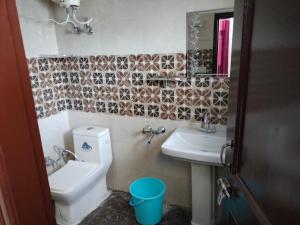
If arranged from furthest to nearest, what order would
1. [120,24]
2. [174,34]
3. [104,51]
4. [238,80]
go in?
[104,51], [120,24], [174,34], [238,80]

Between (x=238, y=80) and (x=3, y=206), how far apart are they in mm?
911

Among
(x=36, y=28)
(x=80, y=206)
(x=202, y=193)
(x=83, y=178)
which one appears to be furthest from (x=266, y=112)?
(x=36, y=28)

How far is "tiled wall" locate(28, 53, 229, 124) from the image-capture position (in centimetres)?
186

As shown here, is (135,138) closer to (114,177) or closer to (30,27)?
(114,177)

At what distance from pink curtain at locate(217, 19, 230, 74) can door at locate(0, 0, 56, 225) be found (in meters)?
1.39

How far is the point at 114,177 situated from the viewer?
8.05 feet

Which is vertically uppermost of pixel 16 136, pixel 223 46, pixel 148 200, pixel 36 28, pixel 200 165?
pixel 36 28

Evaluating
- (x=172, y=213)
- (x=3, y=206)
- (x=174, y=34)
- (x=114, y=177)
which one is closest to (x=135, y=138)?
(x=114, y=177)

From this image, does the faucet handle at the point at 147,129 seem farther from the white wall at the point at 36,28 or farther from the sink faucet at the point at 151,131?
the white wall at the point at 36,28

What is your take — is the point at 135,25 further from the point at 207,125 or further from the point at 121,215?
the point at 121,215

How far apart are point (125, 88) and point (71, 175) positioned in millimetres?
931

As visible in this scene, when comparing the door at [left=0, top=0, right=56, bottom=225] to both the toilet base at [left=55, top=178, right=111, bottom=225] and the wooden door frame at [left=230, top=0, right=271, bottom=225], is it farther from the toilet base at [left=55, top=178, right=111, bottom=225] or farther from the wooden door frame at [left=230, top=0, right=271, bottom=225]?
the toilet base at [left=55, top=178, right=111, bottom=225]

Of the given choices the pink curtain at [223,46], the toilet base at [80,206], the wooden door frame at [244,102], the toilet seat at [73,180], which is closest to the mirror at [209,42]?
the pink curtain at [223,46]

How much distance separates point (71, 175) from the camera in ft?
6.65
